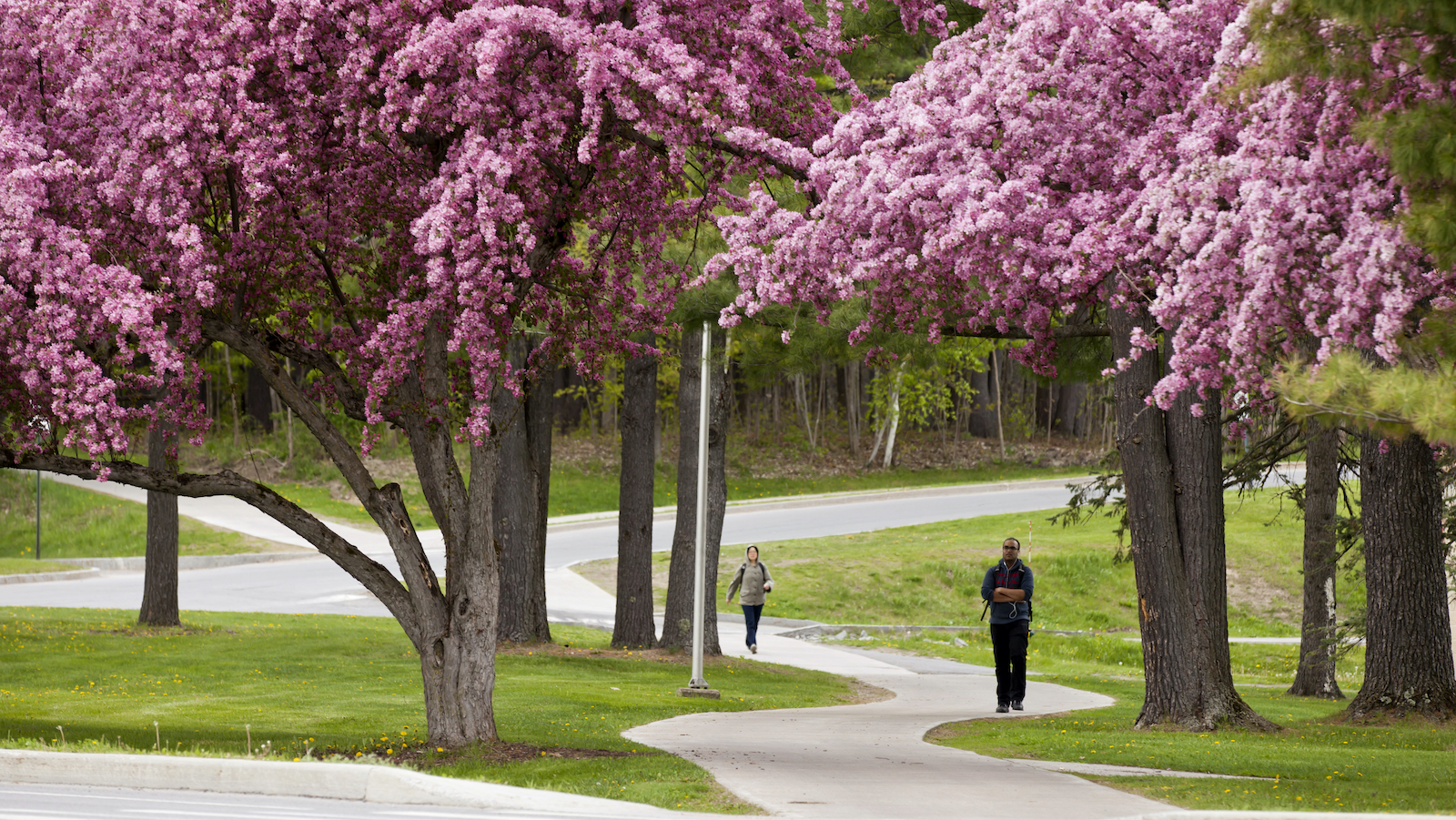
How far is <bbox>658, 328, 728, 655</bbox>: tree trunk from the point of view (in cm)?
1886

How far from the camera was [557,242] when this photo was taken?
35.2ft

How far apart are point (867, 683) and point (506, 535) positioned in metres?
4.94

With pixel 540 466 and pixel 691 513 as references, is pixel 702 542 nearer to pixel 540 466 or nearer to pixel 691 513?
pixel 691 513

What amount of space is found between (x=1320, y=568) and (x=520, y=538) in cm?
969

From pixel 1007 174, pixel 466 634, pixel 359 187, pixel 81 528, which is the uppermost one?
pixel 359 187

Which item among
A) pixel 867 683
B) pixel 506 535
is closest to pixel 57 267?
pixel 506 535

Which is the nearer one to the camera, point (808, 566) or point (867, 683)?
point (867, 683)

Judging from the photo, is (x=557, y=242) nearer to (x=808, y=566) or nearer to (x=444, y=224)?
(x=444, y=224)

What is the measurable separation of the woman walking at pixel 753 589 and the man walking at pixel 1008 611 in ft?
20.0

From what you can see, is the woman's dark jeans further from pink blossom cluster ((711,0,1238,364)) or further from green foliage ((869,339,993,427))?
green foliage ((869,339,993,427))

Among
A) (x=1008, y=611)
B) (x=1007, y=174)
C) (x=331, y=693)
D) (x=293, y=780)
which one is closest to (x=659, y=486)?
(x=331, y=693)

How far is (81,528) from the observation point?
34688mm

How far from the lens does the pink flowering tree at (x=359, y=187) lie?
31.0 ft

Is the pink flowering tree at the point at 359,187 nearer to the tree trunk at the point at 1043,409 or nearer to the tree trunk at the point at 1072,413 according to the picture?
the tree trunk at the point at 1072,413
